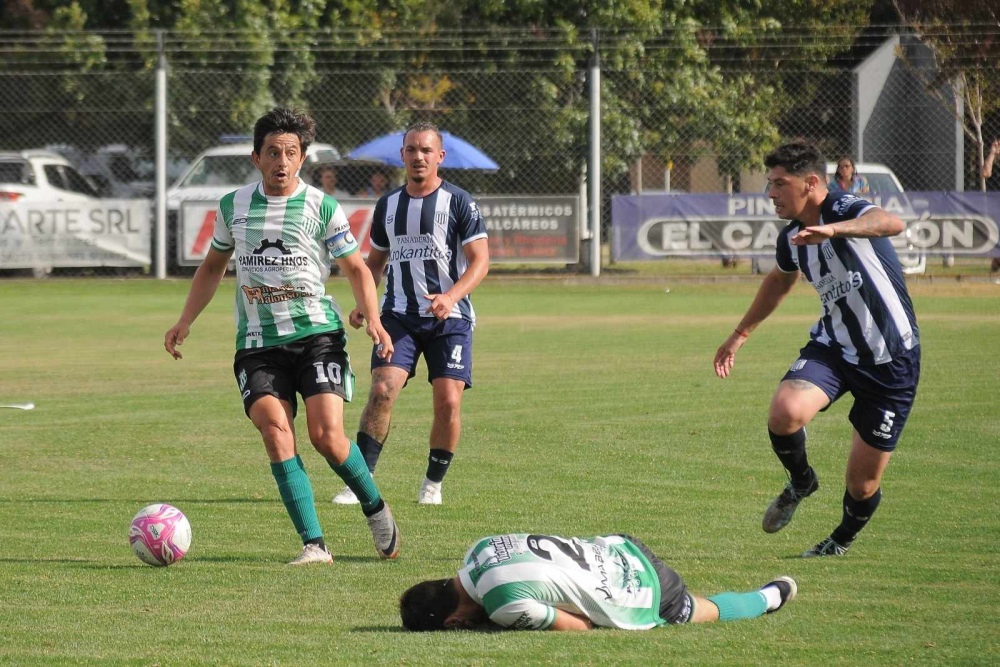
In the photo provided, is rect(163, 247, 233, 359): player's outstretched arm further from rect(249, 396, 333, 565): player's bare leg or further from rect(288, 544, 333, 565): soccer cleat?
rect(288, 544, 333, 565): soccer cleat

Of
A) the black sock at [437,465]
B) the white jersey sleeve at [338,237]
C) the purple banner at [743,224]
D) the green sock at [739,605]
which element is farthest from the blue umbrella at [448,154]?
the green sock at [739,605]

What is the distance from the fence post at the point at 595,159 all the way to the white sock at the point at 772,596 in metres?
18.3

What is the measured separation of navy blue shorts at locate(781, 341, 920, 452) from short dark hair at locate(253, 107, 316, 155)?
2464 mm

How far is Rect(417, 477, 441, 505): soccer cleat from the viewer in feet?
26.8

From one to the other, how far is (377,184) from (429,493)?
18018 millimetres

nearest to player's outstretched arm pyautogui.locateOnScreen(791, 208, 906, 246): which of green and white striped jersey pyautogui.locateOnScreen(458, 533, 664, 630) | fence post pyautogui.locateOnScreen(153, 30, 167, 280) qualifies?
green and white striped jersey pyautogui.locateOnScreen(458, 533, 664, 630)

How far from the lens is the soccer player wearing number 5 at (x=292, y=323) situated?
664cm

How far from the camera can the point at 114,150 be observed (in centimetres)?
2638

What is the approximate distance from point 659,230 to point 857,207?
1723 centimetres

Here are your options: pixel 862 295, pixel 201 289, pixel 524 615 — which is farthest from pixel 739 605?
pixel 201 289

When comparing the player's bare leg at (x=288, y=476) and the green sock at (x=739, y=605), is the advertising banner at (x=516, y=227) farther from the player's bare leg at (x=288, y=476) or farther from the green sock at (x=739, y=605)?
the green sock at (x=739, y=605)

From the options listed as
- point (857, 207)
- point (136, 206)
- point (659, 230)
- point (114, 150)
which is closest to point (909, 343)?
point (857, 207)

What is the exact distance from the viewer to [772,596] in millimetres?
5633

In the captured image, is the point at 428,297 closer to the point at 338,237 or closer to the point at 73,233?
the point at 338,237
